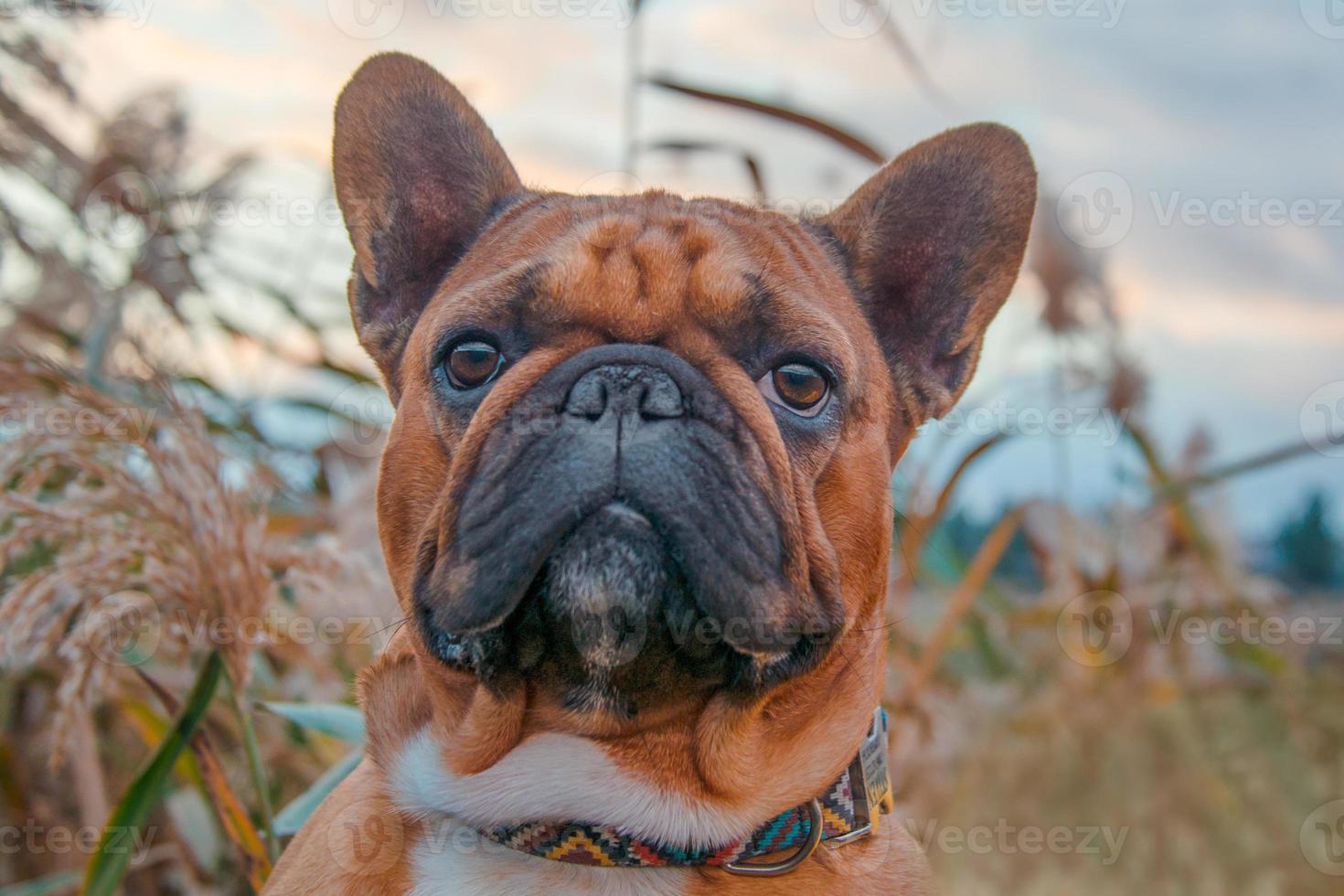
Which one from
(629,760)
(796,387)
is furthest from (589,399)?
(629,760)

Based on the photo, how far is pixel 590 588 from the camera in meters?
2.05

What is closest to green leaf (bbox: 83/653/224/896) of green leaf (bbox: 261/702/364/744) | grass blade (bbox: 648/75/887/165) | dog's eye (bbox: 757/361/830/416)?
green leaf (bbox: 261/702/364/744)

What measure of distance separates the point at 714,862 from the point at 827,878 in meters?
0.24

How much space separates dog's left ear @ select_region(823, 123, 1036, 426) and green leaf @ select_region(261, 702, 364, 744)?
5.29ft

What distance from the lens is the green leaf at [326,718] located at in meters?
2.64

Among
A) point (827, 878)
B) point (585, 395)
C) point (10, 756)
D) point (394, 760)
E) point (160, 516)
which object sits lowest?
point (10, 756)

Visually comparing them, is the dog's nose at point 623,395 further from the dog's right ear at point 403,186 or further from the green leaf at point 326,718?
the green leaf at point 326,718

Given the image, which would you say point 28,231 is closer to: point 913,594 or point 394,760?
point 394,760

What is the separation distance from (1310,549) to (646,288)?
7.30 metres

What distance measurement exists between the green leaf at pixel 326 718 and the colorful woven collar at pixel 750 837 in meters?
0.61

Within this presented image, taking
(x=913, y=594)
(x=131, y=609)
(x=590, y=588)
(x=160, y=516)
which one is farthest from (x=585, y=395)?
(x=913, y=594)

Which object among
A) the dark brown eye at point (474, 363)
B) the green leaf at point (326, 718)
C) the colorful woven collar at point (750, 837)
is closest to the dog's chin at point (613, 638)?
the colorful woven collar at point (750, 837)

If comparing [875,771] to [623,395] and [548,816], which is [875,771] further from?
[623,395]

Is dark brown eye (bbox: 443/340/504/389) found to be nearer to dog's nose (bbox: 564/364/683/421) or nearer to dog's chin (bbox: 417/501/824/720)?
dog's nose (bbox: 564/364/683/421)
